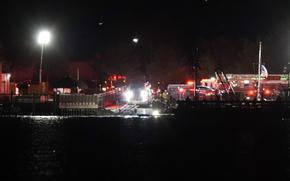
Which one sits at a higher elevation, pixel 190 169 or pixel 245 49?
pixel 245 49

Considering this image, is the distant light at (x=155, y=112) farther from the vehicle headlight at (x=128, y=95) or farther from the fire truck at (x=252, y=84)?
the fire truck at (x=252, y=84)

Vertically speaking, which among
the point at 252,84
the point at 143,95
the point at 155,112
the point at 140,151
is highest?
the point at 252,84

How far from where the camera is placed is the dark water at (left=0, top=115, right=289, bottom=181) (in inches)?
719

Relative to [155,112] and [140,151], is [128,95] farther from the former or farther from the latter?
[140,151]

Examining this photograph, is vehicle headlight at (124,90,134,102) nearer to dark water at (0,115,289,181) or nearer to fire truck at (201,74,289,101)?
fire truck at (201,74,289,101)

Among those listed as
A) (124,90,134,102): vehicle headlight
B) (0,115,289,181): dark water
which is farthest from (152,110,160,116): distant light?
(0,115,289,181): dark water

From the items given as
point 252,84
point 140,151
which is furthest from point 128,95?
point 140,151

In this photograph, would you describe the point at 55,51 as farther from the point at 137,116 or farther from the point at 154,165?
the point at 154,165

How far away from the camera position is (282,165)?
20.3 meters

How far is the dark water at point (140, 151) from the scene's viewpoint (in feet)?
59.9

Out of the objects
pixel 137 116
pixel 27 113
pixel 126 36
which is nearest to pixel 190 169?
pixel 137 116

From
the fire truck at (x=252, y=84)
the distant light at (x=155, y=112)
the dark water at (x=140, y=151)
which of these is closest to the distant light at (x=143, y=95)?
the distant light at (x=155, y=112)

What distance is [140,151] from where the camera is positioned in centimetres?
2258

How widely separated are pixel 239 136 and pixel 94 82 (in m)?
44.4
